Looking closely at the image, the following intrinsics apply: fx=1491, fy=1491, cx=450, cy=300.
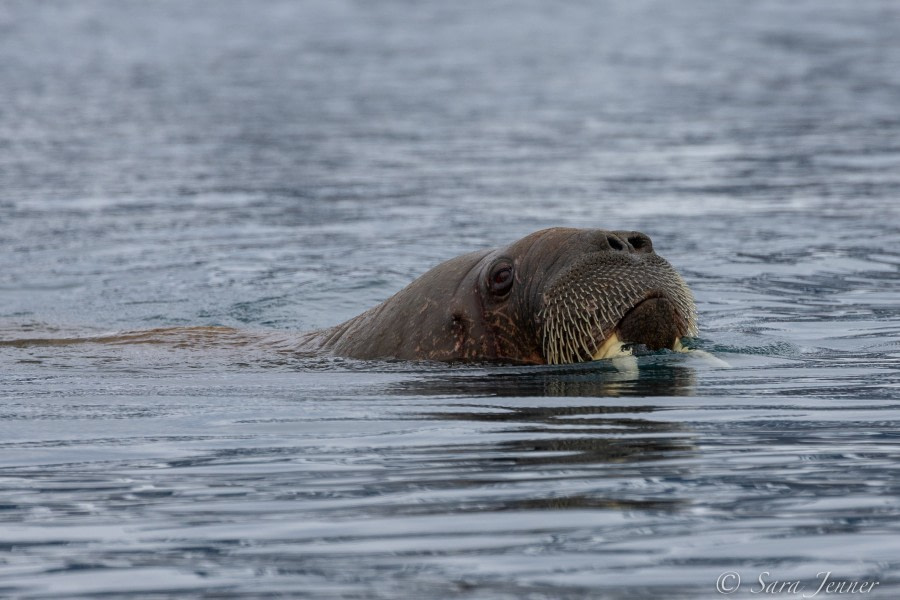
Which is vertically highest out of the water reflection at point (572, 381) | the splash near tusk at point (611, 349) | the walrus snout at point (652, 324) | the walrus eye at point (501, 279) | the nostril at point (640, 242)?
the nostril at point (640, 242)

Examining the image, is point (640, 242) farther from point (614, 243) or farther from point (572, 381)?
point (572, 381)

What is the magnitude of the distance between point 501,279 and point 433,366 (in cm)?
61

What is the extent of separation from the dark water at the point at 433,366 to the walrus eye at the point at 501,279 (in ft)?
1.37

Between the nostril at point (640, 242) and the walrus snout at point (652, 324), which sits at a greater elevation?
the nostril at point (640, 242)

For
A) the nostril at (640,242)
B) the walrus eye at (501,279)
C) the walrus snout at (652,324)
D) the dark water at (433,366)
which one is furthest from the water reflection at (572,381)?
the nostril at (640,242)

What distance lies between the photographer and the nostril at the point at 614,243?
23.3 ft

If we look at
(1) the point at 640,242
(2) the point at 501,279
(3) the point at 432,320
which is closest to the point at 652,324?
(1) the point at 640,242

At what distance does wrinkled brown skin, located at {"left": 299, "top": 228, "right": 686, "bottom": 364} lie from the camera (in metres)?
7.12

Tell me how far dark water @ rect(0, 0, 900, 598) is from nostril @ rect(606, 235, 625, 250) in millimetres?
632

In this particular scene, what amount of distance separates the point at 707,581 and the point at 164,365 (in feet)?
16.5

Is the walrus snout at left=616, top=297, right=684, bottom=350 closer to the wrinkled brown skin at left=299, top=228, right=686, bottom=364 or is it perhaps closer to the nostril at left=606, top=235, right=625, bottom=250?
the wrinkled brown skin at left=299, top=228, right=686, bottom=364

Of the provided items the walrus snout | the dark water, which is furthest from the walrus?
the dark water

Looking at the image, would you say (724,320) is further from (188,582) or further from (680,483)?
(188,582)

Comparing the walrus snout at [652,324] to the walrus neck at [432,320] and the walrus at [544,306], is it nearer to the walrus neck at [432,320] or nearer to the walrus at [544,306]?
the walrus at [544,306]
